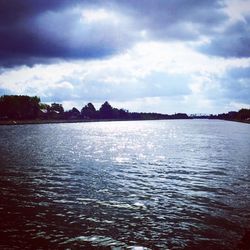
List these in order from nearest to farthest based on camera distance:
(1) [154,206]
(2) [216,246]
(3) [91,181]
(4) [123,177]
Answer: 1. (2) [216,246]
2. (1) [154,206]
3. (3) [91,181]
4. (4) [123,177]

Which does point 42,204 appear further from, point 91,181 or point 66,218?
point 91,181

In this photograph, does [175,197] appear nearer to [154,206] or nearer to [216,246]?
[154,206]

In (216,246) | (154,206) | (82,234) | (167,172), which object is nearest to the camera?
(216,246)

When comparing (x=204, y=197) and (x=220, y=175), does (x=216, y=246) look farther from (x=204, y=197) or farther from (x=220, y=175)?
(x=220, y=175)

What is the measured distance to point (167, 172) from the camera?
39031 mm

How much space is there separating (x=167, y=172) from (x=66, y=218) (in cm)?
2080

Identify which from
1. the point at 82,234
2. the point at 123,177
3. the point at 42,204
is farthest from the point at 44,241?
the point at 123,177

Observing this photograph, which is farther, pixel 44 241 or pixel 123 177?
pixel 123 177

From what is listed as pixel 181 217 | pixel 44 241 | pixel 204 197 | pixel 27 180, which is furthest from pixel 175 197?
pixel 27 180

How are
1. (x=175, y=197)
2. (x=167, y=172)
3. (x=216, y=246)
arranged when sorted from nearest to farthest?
(x=216, y=246)
(x=175, y=197)
(x=167, y=172)

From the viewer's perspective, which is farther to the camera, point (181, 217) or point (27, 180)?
point (27, 180)

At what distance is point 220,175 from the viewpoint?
121ft

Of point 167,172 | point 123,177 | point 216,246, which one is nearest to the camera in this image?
point 216,246

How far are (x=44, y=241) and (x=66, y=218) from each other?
386 centimetres
